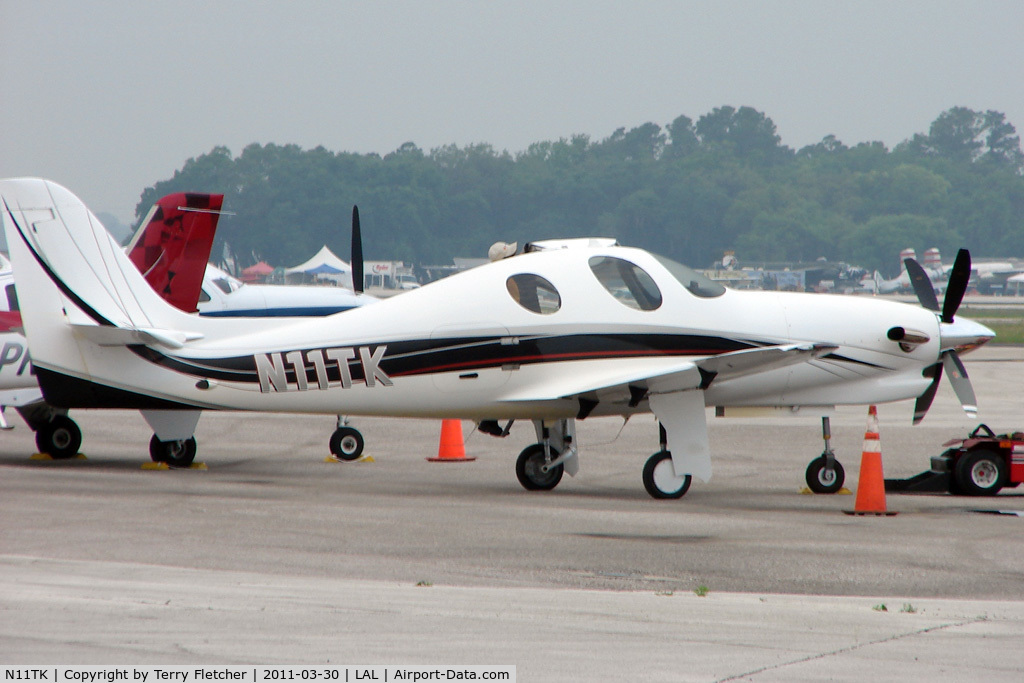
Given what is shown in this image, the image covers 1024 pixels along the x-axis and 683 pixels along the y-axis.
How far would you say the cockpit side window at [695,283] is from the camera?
1198 cm

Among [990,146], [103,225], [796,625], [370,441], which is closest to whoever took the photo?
[796,625]

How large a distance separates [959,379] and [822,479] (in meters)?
1.88

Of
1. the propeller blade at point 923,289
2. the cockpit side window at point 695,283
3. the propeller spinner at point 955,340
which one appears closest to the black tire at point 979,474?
the propeller spinner at point 955,340

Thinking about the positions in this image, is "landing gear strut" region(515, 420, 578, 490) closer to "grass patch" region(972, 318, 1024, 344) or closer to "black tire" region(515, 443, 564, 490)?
"black tire" region(515, 443, 564, 490)

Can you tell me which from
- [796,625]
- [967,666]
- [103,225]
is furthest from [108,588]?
[103,225]

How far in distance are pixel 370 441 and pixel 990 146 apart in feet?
646

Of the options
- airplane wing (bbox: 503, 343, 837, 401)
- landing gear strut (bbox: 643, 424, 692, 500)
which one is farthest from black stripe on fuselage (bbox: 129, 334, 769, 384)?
landing gear strut (bbox: 643, 424, 692, 500)

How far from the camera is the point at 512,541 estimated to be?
9.15m

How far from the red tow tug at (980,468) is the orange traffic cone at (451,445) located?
222 inches

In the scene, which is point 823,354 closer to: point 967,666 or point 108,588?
point 967,666

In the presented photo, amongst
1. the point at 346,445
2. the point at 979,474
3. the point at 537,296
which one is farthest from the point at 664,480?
the point at 346,445

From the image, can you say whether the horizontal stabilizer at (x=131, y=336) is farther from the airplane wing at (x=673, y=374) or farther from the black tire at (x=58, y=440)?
the airplane wing at (x=673, y=374)

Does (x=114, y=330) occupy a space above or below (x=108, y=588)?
above

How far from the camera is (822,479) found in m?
12.3
